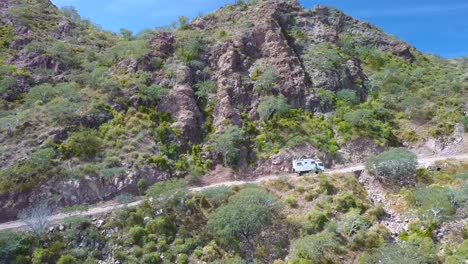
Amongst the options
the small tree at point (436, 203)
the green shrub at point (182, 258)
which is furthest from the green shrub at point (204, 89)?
the small tree at point (436, 203)

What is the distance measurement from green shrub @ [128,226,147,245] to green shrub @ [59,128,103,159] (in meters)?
12.2

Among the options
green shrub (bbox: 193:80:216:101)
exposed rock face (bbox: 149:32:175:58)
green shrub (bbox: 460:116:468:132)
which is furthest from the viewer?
exposed rock face (bbox: 149:32:175:58)

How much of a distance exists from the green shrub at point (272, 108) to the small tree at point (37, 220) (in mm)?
27380

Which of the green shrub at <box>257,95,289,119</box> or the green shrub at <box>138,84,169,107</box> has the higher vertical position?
the green shrub at <box>138,84,169,107</box>

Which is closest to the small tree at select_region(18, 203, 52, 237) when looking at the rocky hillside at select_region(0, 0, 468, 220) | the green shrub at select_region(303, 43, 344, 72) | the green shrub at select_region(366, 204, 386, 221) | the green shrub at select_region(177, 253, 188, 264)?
the rocky hillside at select_region(0, 0, 468, 220)

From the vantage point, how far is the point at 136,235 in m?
32.6

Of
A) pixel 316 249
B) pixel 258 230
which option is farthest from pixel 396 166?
pixel 258 230

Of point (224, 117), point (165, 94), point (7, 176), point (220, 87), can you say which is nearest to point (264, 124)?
point (224, 117)

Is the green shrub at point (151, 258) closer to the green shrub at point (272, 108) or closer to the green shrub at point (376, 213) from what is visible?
the green shrub at point (376, 213)

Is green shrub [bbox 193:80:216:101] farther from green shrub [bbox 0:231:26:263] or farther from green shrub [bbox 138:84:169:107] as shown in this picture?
green shrub [bbox 0:231:26:263]

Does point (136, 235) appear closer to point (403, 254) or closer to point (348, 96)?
point (403, 254)

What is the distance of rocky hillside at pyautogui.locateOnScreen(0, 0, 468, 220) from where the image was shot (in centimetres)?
4084

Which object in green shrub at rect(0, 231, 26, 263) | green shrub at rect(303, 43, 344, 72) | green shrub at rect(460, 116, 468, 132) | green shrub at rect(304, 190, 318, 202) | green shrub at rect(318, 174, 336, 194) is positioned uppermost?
green shrub at rect(303, 43, 344, 72)

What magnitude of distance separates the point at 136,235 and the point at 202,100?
24.5 meters
